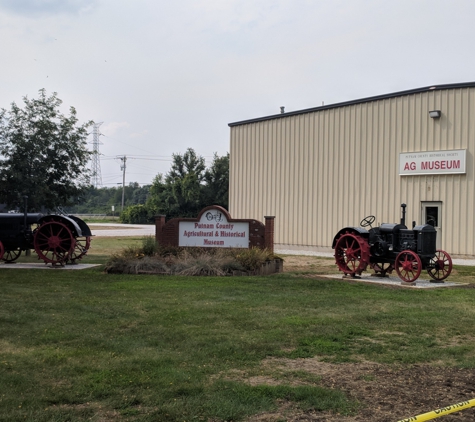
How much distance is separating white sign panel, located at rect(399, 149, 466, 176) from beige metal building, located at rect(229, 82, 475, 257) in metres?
0.04

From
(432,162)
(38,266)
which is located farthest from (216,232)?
(432,162)

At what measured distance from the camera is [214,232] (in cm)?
1662

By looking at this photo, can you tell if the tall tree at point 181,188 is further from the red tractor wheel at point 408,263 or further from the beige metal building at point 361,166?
the red tractor wheel at point 408,263

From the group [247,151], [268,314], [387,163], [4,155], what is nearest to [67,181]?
[4,155]

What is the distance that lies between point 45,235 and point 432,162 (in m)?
14.1

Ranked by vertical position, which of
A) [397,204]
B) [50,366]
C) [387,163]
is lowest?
[50,366]

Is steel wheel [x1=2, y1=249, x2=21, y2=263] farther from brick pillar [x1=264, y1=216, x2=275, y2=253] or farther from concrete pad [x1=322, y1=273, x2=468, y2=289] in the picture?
concrete pad [x1=322, y1=273, x2=468, y2=289]

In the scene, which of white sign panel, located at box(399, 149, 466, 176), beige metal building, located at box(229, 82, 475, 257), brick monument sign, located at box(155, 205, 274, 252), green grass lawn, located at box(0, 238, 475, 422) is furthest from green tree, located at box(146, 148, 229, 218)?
green grass lawn, located at box(0, 238, 475, 422)

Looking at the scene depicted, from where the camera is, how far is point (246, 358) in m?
6.29

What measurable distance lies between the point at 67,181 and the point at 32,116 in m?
2.75

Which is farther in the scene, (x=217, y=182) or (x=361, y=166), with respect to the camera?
(x=217, y=182)

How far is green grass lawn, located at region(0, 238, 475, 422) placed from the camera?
4.85m

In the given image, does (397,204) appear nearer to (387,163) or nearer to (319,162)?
(387,163)

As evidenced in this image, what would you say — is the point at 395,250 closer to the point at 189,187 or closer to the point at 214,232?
the point at 214,232
